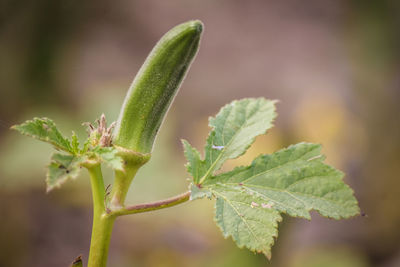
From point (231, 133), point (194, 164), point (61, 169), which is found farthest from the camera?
point (231, 133)

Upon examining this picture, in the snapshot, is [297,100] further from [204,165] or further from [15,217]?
[204,165]

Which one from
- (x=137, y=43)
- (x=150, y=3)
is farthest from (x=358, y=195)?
(x=150, y=3)

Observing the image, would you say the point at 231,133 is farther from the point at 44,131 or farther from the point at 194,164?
the point at 44,131

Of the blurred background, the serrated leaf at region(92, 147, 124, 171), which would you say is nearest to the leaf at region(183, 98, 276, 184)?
the serrated leaf at region(92, 147, 124, 171)

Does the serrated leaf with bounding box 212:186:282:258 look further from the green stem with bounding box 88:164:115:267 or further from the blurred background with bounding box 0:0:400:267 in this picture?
the blurred background with bounding box 0:0:400:267

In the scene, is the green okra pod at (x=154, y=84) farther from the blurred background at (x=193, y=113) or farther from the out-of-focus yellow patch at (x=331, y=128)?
the out-of-focus yellow patch at (x=331, y=128)

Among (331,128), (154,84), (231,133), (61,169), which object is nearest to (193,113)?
(331,128)
